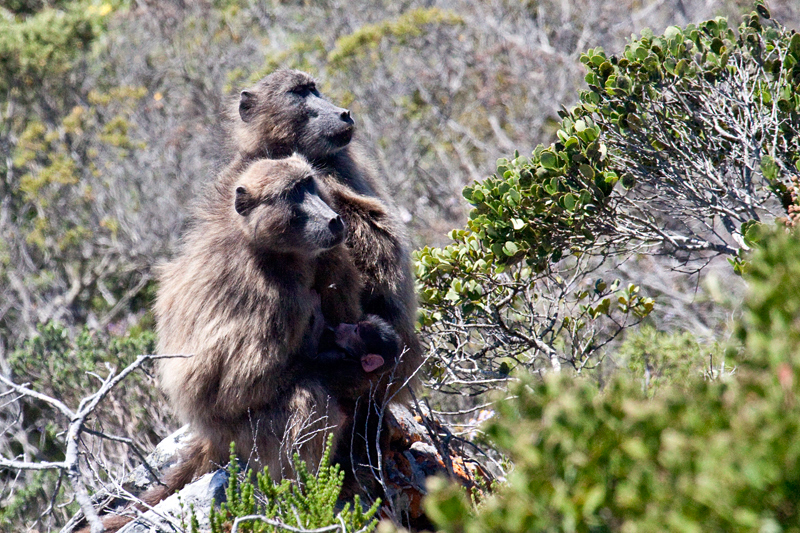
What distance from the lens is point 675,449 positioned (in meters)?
1.27

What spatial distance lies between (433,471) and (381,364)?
94 cm

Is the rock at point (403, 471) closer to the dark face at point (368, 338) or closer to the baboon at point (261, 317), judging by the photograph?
the baboon at point (261, 317)

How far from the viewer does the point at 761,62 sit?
3.58 metres

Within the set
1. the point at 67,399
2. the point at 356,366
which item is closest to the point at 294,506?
the point at 356,366

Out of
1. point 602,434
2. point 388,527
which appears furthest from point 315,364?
point 602,434

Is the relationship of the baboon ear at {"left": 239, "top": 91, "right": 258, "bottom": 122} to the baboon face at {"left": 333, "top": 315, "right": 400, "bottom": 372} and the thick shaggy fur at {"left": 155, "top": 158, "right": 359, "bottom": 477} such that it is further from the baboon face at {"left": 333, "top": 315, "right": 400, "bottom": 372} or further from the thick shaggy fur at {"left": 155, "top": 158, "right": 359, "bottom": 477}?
the baboon face at {"left": 333, "top": 315, "right": 400, "bottom": 372}

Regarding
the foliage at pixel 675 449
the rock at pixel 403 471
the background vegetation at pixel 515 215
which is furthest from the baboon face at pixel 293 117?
the foliage at pixel 675 449

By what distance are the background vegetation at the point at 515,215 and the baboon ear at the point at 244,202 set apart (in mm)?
995

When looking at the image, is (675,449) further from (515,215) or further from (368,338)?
(515,215)

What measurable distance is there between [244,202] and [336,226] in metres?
0.47

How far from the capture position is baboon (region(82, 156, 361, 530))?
3459mm

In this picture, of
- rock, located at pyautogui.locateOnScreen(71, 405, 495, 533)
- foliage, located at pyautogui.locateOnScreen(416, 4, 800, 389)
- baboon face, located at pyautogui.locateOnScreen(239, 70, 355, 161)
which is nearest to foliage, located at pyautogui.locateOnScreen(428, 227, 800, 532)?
foliage, located at pyautogui.locateOnScreen(416, 4, 800, 389)

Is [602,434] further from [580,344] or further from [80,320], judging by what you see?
[80,320]

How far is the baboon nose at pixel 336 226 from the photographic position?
3.45m
